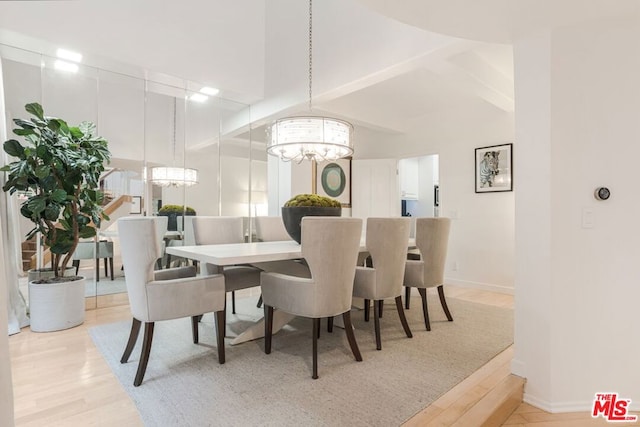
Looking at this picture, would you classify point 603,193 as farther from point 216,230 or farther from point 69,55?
point 69,55

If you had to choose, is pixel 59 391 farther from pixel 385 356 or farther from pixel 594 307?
pixel 594 307

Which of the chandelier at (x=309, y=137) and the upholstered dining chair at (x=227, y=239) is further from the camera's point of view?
the upholstered dining chair at (x=227, y=239)

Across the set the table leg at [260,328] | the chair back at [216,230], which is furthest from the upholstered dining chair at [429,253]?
the chair back at [216,230]

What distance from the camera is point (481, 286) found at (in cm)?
452

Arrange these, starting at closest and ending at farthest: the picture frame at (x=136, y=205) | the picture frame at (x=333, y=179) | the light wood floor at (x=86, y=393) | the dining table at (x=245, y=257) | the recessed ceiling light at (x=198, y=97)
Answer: the light wood floor at (x=86, y=393)
the dining table at (x=245, y=257)
the picture frame at (x=136, y=205)
the recessed ceiling light at (x=198, y=97)
the picture frame at (x=333, y=179)

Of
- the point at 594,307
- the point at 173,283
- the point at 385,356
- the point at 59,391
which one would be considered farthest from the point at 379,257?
the point at 59,391

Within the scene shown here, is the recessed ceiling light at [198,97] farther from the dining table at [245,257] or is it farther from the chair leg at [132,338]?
the chair leg at [132,338]

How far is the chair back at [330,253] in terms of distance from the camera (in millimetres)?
2031

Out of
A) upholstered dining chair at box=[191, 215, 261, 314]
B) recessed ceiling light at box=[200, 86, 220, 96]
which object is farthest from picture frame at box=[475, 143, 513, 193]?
recessed ceiling light at box=[200, 86, 220, 96]

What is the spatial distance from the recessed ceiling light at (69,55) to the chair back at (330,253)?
2871 mm

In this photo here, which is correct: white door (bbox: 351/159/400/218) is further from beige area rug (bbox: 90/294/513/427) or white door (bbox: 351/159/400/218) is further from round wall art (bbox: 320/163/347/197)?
beige area rug (bbox: 90/294/513/427)

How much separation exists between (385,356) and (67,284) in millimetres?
2829

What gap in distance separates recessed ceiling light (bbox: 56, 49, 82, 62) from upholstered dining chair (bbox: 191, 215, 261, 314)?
6.14 ft

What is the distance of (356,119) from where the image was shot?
4719 mm
